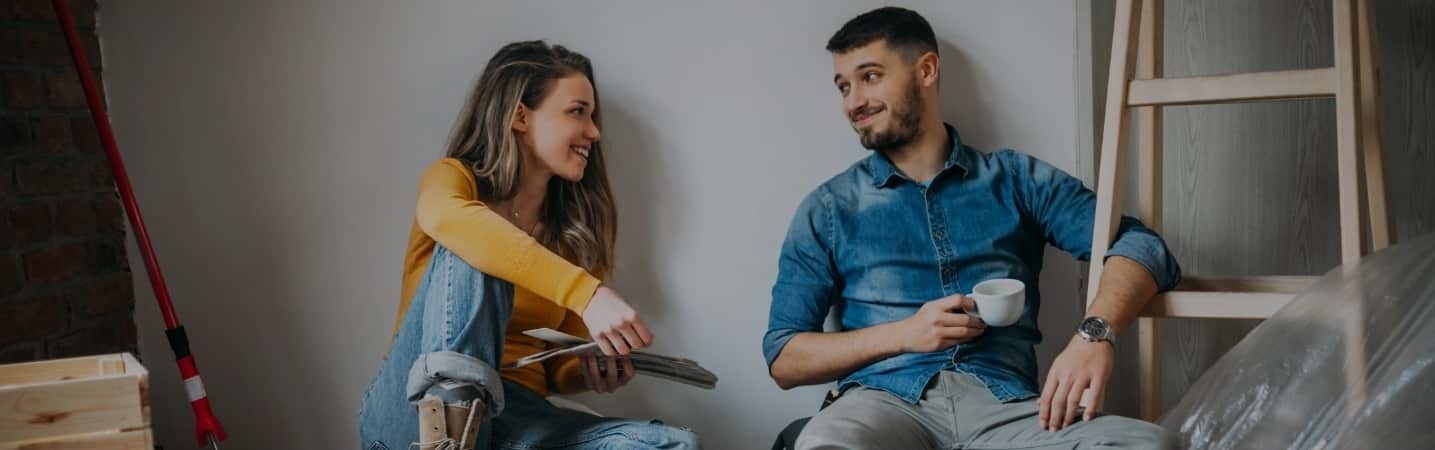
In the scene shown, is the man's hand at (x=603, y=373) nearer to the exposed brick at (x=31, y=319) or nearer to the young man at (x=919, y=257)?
the young man at (x=919, y=257)

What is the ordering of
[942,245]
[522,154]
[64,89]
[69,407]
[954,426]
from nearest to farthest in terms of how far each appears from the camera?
1. [69,407]
2. [954,426]
3. [942,245]
4. [522,154]
5. [64,89]

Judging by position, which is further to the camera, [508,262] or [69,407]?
[508,262]

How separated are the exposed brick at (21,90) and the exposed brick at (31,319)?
324mm

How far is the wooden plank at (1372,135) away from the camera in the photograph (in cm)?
166

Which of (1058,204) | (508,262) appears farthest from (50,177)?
(1058,204)

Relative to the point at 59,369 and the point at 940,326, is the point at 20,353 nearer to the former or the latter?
the point at 59,369

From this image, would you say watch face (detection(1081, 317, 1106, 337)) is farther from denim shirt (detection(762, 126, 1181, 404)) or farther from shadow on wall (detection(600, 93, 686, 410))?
shadow on wall (detection(600, 93, 686, 410))

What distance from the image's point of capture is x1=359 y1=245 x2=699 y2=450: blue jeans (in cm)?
155

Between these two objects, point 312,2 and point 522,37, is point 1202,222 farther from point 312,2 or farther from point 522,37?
point 312,2

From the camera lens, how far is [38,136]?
198 cm

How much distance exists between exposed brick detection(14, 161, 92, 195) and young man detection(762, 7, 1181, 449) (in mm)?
1244

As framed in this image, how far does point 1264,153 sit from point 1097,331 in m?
0.67

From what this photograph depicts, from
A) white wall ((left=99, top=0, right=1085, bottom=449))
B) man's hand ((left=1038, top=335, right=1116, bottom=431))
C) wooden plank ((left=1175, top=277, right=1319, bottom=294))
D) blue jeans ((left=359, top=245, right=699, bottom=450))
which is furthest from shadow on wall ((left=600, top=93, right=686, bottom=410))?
wooden plank ((left=1175, top=277, right=1319, bottom=294))

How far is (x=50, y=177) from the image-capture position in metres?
2.01
